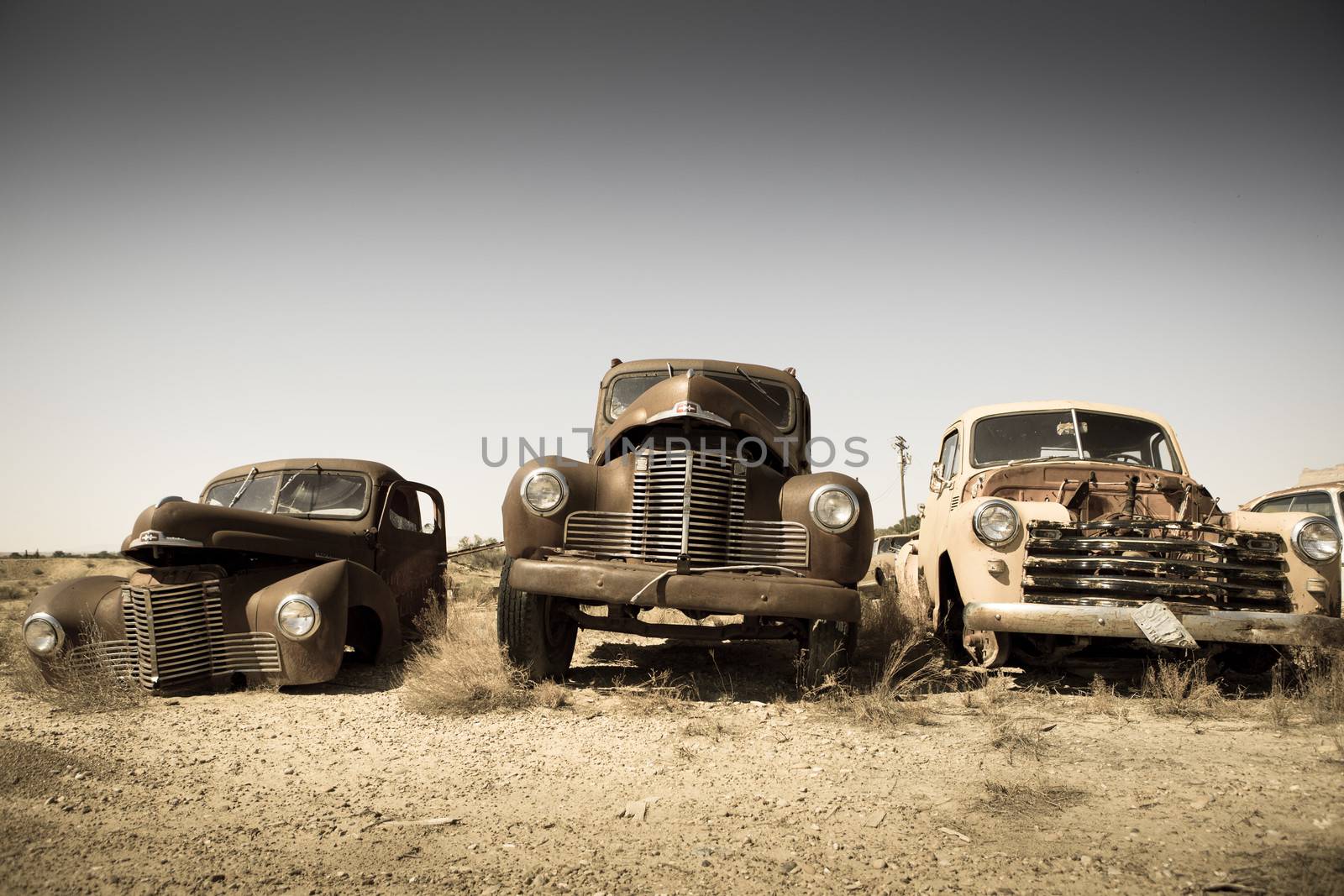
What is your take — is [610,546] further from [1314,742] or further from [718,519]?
[1314,742]


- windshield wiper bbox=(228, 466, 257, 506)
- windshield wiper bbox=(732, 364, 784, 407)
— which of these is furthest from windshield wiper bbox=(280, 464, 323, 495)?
windshield wiper bbox=(732, 364, 784, 407)

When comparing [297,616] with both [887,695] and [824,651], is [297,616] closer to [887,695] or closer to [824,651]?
[824,651]

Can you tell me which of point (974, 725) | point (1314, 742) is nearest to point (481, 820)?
point (974, 725)

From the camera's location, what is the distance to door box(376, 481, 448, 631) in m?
→ 6.66

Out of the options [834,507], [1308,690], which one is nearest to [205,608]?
[834,507]

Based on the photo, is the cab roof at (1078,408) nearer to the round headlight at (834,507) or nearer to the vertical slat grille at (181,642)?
the round headlight at (834,507)

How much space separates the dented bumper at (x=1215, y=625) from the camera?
4.33 meters

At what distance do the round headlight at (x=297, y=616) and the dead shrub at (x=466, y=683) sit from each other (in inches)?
27.2

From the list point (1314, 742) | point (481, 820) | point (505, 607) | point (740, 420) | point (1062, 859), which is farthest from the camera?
point (740, 420)

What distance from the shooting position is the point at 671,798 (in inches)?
118

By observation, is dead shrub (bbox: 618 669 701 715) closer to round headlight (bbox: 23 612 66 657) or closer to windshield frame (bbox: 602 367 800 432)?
windshield frame (bbox: 602 367 800 432)

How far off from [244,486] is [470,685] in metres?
3.53

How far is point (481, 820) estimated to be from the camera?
2.76 metres

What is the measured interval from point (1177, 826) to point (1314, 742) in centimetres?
166
